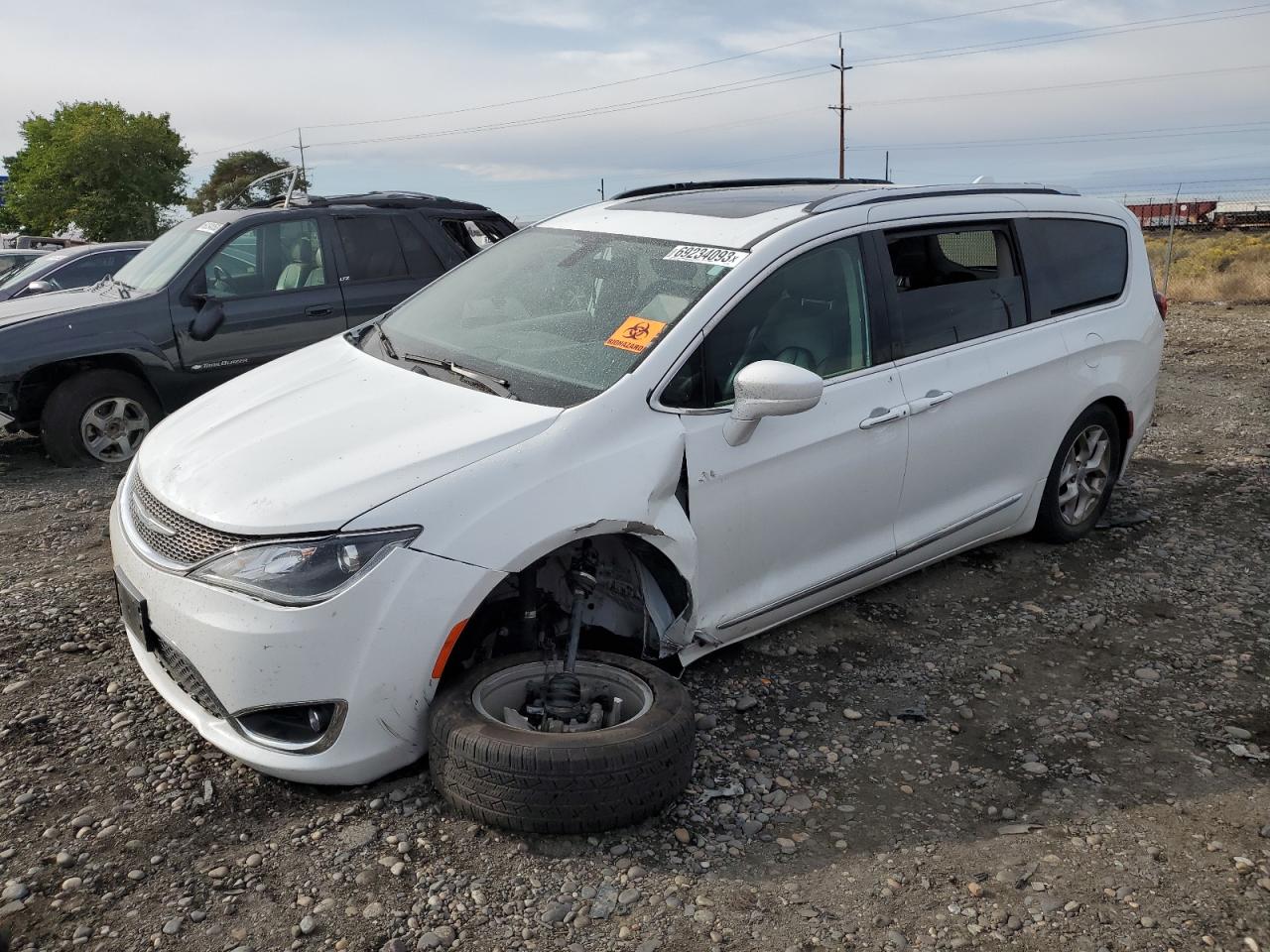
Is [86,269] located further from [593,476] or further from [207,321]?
[593,476]

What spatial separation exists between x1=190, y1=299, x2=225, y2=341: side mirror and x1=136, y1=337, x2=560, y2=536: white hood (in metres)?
3.43

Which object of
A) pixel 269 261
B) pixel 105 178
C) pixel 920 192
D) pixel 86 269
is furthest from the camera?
pixel 105 178

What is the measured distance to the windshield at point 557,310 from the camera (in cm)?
364

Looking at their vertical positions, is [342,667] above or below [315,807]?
above

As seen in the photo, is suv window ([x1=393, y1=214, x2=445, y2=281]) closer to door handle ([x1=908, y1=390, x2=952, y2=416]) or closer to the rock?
door handle ([x1=908, y1=390, x2=952, y2=416])

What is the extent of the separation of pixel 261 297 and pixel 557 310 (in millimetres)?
4233

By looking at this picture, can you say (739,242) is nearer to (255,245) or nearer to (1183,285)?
(255,245)

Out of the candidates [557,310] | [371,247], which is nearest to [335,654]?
[557,310]

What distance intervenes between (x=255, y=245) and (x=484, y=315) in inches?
158

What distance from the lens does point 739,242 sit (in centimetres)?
388

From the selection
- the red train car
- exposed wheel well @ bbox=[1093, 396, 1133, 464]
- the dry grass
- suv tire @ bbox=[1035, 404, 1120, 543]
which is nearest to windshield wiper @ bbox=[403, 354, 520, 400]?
suv tire @ bbox=[1035, 404, 1120, 543]

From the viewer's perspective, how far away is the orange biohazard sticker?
142 inches

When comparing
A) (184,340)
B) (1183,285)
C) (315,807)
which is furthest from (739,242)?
(1183,285)

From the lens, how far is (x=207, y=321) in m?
7.20
